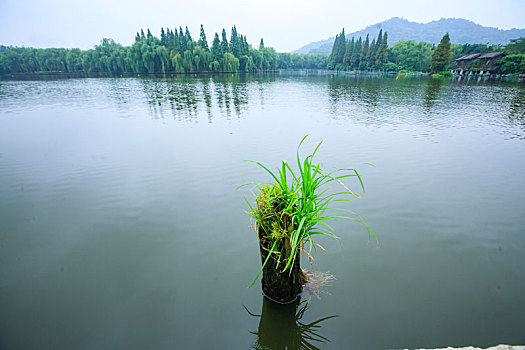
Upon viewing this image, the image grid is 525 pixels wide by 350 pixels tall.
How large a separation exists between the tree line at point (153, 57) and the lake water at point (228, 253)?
7960 cm

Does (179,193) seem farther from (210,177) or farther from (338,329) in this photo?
(338,329)

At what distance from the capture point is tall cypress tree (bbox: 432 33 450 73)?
6500 centimetres

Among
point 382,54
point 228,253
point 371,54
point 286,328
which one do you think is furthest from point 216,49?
point 286,328

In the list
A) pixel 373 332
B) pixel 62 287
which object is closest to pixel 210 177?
pixel 62 287

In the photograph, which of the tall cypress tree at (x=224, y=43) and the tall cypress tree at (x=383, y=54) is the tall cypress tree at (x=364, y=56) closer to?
the tall cypress tree at (x=383, y=54)

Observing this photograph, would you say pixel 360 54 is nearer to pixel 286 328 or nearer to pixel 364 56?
pixel 364 56

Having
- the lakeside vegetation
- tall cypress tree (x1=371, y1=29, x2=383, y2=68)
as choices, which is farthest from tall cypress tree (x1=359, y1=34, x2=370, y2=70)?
tall cypress tree (x1=371, y1=29, x2=383, y2=68)

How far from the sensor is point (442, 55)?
65.6m

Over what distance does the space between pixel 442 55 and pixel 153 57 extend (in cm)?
8367

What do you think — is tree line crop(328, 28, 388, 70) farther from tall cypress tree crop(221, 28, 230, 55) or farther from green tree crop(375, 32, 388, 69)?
tall cypress tree crop(221, 28, 230, 55)

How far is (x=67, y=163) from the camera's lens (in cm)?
865

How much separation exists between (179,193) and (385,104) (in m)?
21.2

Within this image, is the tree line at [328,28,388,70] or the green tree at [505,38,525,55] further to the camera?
the tree line at [328,28,388,70]

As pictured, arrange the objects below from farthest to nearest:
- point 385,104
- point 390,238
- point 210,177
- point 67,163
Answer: point 385,104 → point 67,163 → point 210,177 → point 390,238
